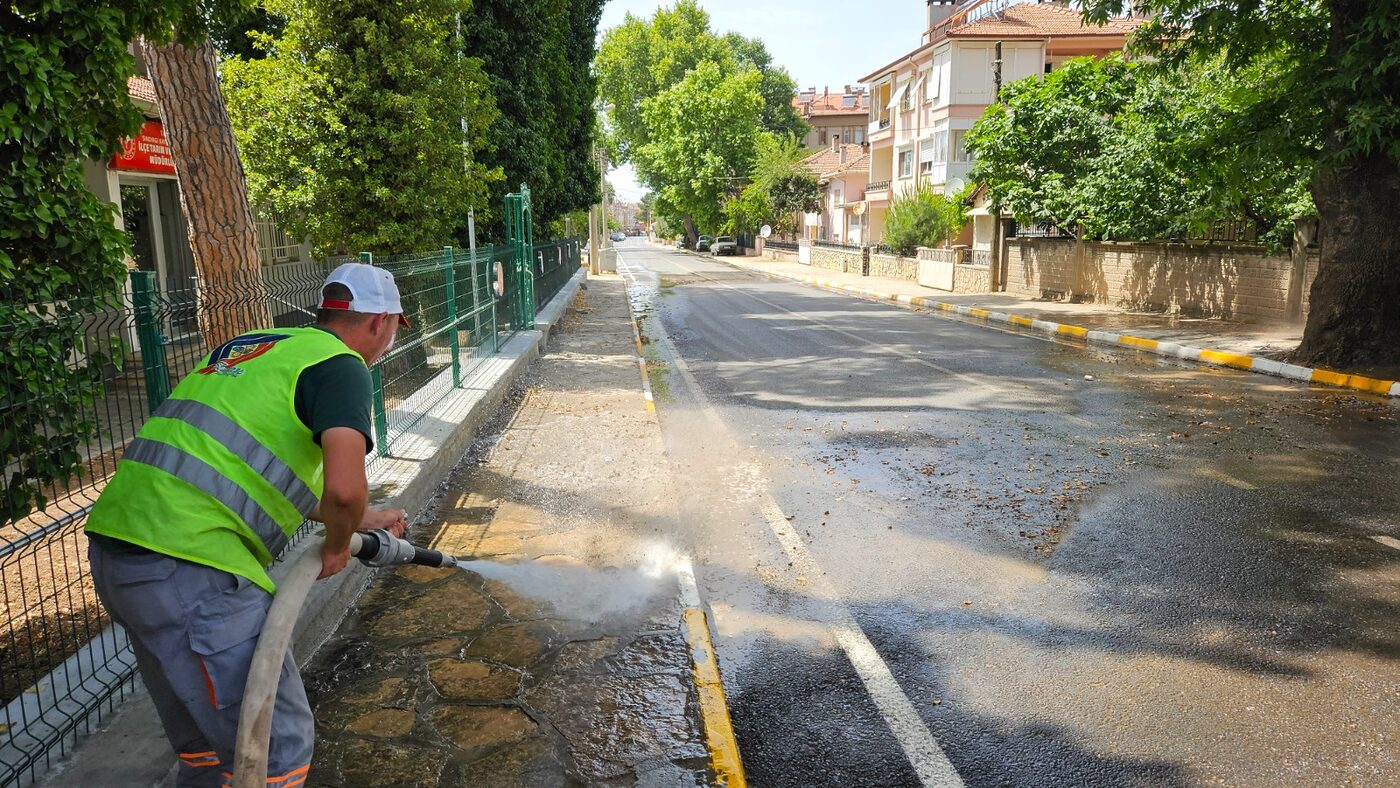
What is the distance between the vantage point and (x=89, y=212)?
12.4ft

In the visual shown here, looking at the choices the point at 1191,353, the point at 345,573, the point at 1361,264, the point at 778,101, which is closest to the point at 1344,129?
the point at 1361,264

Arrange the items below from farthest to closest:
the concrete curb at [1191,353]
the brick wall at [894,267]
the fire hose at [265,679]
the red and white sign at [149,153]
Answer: the brick wall at [894,267], the red and white sign at [149,153], the concrete curb at [1191,353], the fire hose at [265,679]

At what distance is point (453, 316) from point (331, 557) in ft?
24.8

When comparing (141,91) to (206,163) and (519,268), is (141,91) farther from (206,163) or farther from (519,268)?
(206,163)

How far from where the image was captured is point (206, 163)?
7.91 meters

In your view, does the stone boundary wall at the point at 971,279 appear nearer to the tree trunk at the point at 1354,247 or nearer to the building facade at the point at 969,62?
the building facade at the point at 969,62

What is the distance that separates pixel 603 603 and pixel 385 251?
28.3 feet

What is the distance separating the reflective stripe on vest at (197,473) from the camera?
2.34 meters

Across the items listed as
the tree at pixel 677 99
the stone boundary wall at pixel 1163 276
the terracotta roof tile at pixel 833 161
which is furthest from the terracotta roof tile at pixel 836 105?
the stone boundary wall at pixel 1163 276

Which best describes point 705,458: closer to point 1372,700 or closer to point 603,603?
point 603,603

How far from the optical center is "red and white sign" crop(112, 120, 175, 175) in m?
13.5

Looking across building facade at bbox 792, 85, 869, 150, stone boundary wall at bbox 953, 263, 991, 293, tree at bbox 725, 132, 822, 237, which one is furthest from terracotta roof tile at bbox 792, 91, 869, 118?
stone boundary wall at bbox 953, 263, 991, 293

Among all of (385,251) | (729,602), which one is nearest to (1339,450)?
(729,602)

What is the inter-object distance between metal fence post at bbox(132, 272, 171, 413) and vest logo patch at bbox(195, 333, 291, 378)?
1636 millimetres
